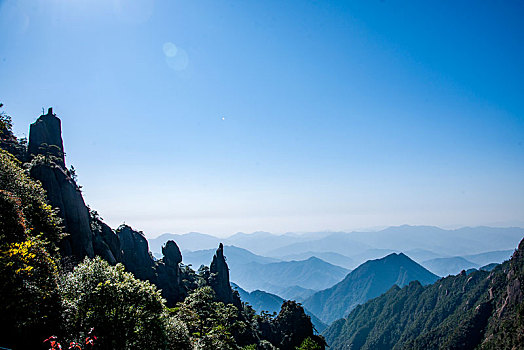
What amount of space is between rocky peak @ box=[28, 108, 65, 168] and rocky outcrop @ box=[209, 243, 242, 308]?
5506 centimetres

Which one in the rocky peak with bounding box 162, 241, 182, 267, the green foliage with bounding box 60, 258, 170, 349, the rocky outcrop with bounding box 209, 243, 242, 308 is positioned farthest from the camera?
the rocky outcrop with bounding box 209, 243, 242, 308

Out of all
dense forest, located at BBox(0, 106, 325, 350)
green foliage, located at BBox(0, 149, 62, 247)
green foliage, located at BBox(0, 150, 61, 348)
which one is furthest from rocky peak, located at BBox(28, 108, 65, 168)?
green foliage, located at BBox(0, 150, 61, 348)

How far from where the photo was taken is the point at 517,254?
Result: 140 m

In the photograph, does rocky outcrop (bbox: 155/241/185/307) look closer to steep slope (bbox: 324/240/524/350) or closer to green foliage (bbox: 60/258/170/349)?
green foliage (bbox: 60/258/170/349)

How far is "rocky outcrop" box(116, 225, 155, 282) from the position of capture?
6134 cm

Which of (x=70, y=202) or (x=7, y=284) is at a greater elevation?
(x=70, y=202)

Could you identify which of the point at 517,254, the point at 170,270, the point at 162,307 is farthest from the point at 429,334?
the point at 162,307

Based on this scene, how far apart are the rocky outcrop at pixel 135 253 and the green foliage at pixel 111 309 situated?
45.9m

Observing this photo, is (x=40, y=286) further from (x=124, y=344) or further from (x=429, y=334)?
(x=429, y=334)

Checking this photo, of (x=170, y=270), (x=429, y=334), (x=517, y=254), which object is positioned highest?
(x=170, y=270)

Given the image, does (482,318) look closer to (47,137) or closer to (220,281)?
(220,281)

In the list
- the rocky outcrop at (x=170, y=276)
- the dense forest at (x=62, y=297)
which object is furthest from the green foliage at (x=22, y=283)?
the rocky outcrop at (x=170, y=276)

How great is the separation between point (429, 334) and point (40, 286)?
200312 mm

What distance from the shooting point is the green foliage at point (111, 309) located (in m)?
17.3
